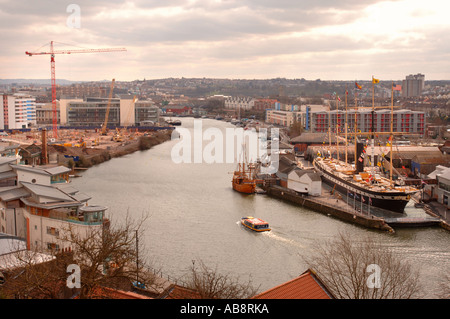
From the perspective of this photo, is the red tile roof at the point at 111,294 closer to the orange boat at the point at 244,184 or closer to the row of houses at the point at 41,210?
the row of houses at the point at 41,210

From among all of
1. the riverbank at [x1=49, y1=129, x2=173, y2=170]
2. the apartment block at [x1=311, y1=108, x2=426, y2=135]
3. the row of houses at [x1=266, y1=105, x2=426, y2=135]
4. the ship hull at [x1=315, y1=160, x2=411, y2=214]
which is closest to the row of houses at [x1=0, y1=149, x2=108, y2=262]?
the ship hull at [x1=315, y1=160, x2=411, y2=214]

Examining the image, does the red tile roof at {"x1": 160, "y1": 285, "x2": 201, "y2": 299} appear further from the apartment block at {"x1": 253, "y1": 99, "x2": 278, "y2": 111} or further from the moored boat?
the apartment block at {"x1": 253, "y1": 99, "x2": 278, "y2": 111}

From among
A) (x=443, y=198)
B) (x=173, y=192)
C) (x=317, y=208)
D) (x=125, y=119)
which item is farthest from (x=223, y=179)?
(x=125, y=119)

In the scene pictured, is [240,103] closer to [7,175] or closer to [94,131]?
[94,131]

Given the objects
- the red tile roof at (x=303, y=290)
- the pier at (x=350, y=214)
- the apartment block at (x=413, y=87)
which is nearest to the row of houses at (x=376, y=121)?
the pier at (x=350, y=214)

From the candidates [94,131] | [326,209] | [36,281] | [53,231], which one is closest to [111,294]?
[36,281]

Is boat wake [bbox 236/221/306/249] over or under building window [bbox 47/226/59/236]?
under

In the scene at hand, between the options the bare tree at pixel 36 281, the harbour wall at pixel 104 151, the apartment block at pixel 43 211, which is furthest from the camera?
the harbour wall at pixel 104 151
